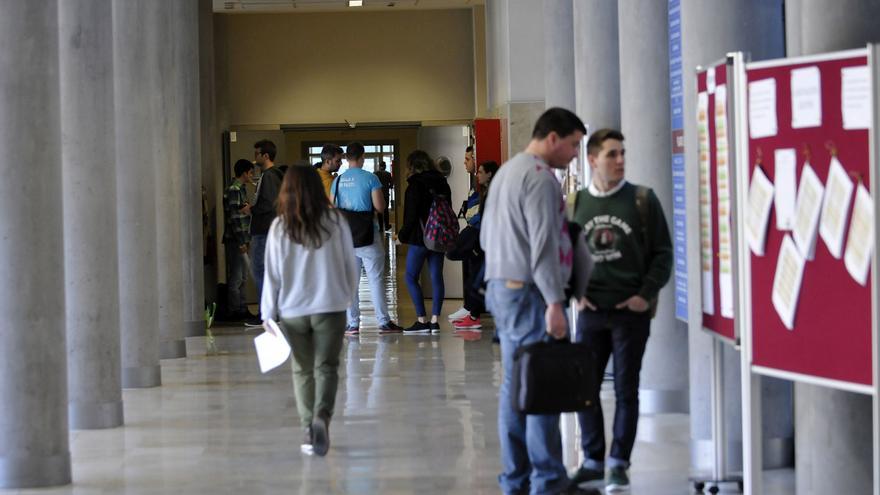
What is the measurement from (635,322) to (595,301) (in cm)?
19

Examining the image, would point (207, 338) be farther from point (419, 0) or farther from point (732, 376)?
point (732, 376)

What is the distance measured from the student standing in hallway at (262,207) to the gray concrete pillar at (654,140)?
5.89 m

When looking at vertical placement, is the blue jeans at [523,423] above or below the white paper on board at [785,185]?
below

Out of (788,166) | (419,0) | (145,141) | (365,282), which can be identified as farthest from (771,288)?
(365,282)

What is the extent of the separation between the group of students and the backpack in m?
6.06

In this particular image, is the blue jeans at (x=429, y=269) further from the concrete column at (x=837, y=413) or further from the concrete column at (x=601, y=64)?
the concrete column at (x=837, y=413)

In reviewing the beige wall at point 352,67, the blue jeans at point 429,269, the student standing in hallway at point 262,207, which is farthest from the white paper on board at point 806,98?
the beige wall at point 352,67

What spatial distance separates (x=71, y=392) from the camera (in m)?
8.47

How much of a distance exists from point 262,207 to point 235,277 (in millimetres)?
2048

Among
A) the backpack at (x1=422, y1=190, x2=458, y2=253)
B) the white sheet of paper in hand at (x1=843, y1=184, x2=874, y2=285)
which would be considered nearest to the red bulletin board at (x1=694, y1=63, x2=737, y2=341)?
the white sheet of paper in hand at (x1=843, y1=184, x2=874, y2=285)

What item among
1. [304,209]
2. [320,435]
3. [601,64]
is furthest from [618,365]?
[601,64]

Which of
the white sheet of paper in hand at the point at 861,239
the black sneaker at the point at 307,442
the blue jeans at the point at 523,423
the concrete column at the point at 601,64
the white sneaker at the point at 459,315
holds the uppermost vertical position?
the concrete column at the point at 601,64

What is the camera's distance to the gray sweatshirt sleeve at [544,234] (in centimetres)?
552

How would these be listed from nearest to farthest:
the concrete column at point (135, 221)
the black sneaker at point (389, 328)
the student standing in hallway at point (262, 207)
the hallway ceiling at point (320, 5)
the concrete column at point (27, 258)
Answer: the concrete column at point (27, 258)
the concrete column at point (135, 221)
the black sneaker at point (389, 328)
the student standing in hallway at point (262, 207)
the hallway ceiling at point (320, 5)
